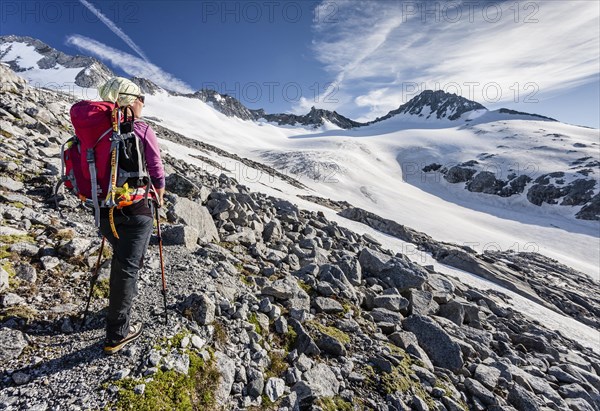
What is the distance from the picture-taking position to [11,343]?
375 centimetres

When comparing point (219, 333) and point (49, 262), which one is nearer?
point (219, 333)

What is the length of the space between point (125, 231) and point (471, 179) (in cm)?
11173

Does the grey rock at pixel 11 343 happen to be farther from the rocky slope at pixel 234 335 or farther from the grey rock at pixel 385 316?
the grey rock at pixel 385 316

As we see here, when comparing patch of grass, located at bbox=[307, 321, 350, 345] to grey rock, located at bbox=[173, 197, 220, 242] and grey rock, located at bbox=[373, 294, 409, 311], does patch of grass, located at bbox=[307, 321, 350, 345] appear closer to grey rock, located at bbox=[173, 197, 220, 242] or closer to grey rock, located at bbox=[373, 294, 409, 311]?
grey rock, located at bbox=[373, 294, 409, 311]

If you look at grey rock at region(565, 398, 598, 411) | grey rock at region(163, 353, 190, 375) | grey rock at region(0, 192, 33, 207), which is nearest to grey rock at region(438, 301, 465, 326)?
grey rock at region(565, 398, 598, 411)

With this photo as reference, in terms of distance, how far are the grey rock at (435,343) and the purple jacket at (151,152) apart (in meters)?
6.49

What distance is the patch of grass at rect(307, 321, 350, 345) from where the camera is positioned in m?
5.96

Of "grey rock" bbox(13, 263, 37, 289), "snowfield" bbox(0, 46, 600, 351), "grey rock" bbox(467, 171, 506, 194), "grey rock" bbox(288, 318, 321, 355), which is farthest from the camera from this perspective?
"grey rock" bbox(467, 171, 506, 194)

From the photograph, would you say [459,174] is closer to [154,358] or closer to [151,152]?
[151,152]

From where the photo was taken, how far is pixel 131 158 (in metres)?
3.96

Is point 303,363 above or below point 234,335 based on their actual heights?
below

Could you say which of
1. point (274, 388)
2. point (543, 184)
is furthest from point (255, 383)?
point (543, 184)

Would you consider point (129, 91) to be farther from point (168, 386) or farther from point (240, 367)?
point (240, 367)

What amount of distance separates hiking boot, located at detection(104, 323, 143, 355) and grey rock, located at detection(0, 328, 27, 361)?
960mm
